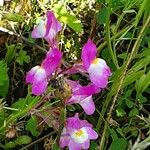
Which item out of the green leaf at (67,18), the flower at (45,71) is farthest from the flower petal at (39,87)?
the green leaf at (67,18)

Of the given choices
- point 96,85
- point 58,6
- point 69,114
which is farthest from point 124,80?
point 58,6

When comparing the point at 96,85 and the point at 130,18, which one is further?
the point at 130,18

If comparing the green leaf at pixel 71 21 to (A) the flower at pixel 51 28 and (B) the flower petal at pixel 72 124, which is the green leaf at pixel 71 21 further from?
(B) the flower petal at pixel 72 124

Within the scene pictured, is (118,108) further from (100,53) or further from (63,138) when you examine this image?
(63,138)

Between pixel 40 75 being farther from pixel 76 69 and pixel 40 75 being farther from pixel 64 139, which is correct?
pixel 64 139

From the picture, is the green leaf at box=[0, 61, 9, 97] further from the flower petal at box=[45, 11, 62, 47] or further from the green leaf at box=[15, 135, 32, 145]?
the flower petal at box=[45, 11, 62, 47]

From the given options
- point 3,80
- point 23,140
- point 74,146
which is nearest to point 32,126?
point 23,140

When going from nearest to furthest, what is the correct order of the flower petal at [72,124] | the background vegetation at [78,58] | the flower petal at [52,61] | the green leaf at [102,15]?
the flower petal at [52,61] → the flower petal at [72,124] → the background vegetation at [78,58] → the green leaf at [102,15]

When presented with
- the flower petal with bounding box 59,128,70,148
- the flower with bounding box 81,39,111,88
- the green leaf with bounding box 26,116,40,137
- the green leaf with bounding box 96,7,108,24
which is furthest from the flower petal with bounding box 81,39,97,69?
the green leaf with bounding box 96,7,108,24
